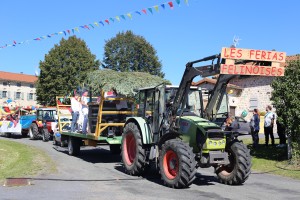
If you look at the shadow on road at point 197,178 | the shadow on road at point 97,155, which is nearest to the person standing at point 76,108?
the shadow on road at point 97,155

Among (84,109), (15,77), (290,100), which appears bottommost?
(84,109)

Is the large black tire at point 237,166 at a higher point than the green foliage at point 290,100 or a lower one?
lower

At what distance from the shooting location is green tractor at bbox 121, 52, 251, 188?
8414mm

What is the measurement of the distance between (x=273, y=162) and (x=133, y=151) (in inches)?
196

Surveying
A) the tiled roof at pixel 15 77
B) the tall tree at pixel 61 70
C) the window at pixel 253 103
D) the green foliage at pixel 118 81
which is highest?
the tiled roof at pixel 15 77

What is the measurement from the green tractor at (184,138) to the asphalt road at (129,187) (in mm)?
363

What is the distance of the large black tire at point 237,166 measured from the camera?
8750 mm

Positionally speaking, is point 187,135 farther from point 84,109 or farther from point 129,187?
point 84,109

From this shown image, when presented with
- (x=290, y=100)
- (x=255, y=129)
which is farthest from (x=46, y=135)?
(x=290, y=100)

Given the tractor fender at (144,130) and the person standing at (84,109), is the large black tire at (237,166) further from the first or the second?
the person standing at (84,109)

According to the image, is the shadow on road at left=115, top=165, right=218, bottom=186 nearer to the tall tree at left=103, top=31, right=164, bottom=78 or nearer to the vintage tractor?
the vintage tractor

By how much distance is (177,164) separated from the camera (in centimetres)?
841

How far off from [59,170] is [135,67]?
5074 cm

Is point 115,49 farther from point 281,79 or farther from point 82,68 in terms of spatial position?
point 281,79
